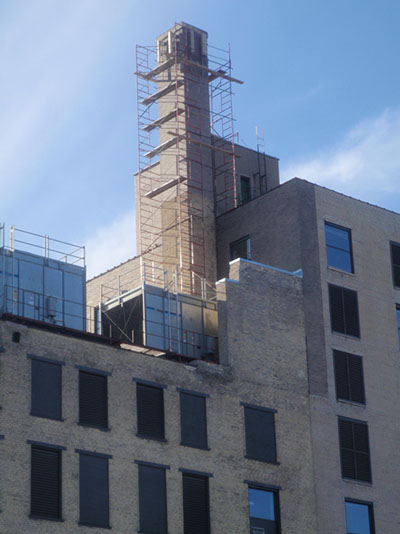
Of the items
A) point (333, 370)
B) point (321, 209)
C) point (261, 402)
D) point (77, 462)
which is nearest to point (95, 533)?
point (77, 462)

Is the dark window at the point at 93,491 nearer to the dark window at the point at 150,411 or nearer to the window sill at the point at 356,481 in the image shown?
the dark window at the point at 150,411

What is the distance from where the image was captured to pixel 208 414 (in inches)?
2079

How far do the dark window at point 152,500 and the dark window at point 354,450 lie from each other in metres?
10.8

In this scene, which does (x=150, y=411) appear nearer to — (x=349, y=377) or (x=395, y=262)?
(x=349, y=377)

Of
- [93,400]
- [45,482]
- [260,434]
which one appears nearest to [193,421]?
[260,434]

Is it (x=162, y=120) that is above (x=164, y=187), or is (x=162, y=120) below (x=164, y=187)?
above

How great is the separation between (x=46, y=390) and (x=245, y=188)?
25280 mm

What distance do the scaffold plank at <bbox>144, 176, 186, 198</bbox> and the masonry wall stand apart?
8.97 meters

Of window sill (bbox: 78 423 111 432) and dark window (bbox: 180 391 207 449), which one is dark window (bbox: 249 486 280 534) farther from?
window sill (bbox: 78 423 111 432)

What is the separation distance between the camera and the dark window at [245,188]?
2707 inches

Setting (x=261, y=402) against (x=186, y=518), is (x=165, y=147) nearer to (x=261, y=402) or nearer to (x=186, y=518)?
(x=261, y=402)

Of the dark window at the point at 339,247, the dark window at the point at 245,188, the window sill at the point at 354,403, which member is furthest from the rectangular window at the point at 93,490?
the dark window at the point at 245,188

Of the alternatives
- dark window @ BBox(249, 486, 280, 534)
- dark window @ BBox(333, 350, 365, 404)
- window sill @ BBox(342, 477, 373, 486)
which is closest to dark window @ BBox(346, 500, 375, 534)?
window sill @ BBox(342, 477, 373, 486)

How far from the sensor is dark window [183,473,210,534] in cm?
5028
